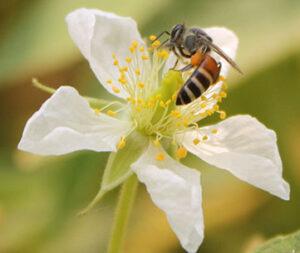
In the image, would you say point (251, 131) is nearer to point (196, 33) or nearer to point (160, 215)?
point (196, 33)

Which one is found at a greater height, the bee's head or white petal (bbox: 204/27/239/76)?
the bee's head

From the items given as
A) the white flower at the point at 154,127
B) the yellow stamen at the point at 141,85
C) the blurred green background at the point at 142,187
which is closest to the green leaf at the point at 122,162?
the white flower at the point at 154,127

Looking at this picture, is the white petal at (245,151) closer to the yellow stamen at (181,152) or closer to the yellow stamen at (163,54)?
the yellow stamen at (181,152)

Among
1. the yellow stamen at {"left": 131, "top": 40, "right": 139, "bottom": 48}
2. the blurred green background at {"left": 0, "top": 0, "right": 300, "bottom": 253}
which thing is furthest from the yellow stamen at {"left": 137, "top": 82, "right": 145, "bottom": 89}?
the blurred green background at {"left": 0, "top": 0, "right": 300, "bottom": 253}

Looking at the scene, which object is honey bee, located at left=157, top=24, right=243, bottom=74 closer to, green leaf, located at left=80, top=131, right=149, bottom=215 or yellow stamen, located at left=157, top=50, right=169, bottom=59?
yellow stamen, located at left=157, top=50, right=169, bottom=59

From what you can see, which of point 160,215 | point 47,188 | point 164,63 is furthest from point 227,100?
point 164,63

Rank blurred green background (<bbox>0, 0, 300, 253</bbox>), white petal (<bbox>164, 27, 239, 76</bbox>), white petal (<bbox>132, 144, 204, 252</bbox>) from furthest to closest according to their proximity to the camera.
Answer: blurred green background (<bbox>0, 0, 300, 253</bbox>)
white petal (<bbox>164, 27, 239, 76</bbox>)
white petal (<bbox>132, 144, 204, 252</bbox>)

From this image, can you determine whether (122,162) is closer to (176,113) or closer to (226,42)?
(176,113)
